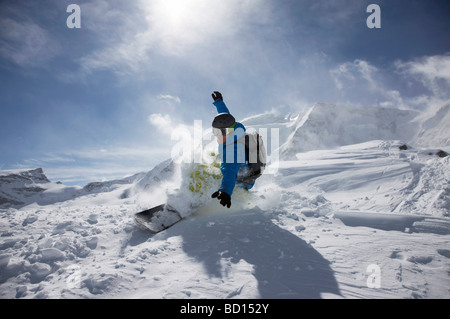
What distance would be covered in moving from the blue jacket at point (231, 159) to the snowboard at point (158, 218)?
116cm

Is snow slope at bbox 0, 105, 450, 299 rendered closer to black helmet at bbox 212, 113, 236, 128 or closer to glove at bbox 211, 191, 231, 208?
glove at bbox 211, 191, 231, 208

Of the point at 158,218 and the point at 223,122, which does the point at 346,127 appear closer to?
the point at 223,122

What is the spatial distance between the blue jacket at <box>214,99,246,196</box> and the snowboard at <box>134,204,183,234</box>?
1161mm

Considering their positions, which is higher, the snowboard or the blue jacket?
the blue jacket

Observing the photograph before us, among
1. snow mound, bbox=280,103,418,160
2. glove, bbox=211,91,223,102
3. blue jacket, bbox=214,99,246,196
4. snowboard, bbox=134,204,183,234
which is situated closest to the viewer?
blue jacket, bbox=214,99,246,196

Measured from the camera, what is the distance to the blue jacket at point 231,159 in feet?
9.69

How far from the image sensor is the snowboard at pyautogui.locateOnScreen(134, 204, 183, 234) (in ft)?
10.3

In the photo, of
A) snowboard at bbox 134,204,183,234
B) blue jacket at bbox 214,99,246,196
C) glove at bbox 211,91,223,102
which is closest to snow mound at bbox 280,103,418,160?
glove at bbox 211,91,223,102

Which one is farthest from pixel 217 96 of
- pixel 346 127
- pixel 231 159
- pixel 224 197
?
pixel 346 127

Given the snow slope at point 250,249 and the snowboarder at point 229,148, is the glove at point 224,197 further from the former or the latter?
the snow slope at point 250,249

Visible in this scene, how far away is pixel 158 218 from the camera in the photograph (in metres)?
3.32

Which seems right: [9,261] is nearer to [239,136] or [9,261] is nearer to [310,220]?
[239,136]
